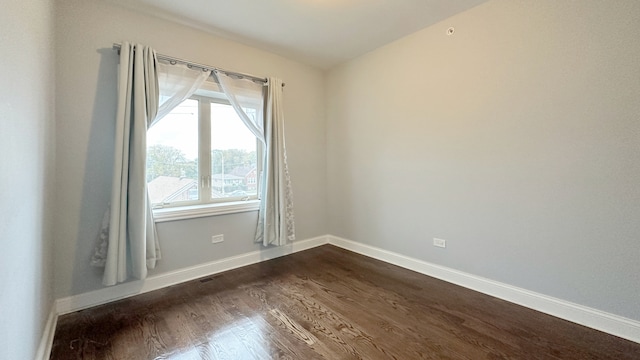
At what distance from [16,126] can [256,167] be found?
7.82 ft

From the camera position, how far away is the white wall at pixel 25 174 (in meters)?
1.09

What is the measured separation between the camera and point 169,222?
274cm

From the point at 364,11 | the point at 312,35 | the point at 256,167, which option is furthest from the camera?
the point at 256,167

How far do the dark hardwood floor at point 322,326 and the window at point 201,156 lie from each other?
98 cm

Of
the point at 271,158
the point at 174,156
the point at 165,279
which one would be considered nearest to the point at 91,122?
the point at 174,156

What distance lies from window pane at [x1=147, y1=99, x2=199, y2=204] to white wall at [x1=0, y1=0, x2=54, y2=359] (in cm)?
81

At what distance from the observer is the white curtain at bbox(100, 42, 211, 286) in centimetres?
226

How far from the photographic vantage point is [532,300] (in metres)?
2.28

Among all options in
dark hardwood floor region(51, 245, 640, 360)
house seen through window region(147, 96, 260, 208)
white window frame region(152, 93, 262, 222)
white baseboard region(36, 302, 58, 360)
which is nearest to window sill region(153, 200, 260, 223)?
white window frame region(152, 93, 262, 222)

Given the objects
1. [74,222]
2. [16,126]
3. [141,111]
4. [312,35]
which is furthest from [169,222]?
[312,35]

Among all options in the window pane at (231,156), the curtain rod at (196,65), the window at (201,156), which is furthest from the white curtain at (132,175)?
the window pane at (231,156)

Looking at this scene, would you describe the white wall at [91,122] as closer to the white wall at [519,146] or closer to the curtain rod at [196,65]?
the curtain rod at [196,65]

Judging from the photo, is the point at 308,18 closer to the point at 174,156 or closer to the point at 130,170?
the point at 174,156

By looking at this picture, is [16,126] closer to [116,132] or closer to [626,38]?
[116,132]
